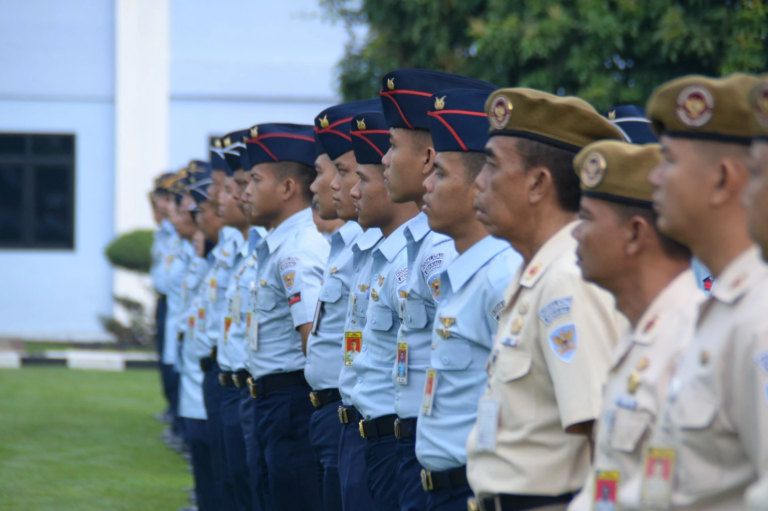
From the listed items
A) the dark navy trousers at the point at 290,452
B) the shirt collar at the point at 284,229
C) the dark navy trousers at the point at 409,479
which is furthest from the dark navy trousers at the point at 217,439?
the dark navy trousers at the point at 409,479

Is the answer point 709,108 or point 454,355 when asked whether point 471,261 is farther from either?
point 709,108

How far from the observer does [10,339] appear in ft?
55.4

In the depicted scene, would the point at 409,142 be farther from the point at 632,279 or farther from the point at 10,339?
the point at 10,339

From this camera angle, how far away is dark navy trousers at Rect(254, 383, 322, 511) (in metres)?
4.94

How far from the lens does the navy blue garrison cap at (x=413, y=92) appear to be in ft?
12.1

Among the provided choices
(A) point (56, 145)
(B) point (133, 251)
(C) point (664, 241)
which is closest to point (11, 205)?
(A) point (56, 145)

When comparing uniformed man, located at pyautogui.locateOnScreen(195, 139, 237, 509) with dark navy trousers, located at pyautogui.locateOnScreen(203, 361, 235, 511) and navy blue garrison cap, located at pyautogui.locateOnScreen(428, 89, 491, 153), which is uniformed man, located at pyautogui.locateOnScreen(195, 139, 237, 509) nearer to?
dark navy trousers, located at pyautogui.locateOnScreen(203, 361, 235, 511)

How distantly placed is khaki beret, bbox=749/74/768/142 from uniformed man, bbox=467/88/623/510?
80 cm

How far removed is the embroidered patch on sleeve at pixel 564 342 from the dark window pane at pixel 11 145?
16.2 meters

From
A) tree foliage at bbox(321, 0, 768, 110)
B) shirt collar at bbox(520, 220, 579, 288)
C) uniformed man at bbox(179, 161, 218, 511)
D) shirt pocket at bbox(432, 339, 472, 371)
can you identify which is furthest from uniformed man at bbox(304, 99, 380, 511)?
tree foliage at bbox(321, 0, 768, 110)

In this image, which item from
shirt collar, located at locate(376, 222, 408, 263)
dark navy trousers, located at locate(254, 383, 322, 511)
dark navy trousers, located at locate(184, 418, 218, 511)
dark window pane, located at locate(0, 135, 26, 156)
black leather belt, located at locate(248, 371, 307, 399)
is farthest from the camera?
dark window pane, located at locate(0, 135, 26, 156)

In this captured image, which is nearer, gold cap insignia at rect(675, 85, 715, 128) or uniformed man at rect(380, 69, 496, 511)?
gold cap insignia at rect(675, 85, 715, 128)

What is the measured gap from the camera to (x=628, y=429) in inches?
80.0

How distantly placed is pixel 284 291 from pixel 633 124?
1836 millimetres
